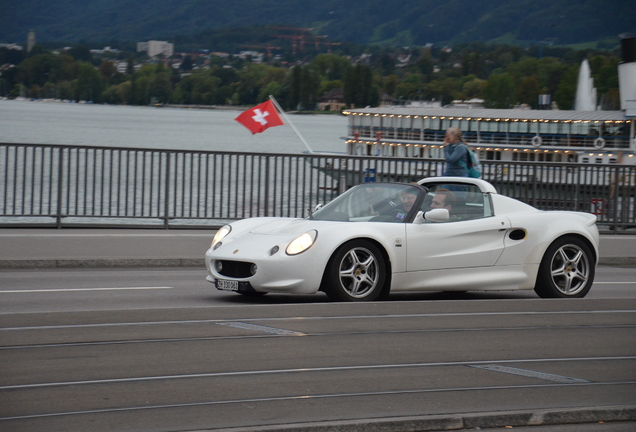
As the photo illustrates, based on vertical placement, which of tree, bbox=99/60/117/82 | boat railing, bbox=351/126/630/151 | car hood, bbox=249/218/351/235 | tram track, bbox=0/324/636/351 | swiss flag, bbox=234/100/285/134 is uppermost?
tree, bbox=99/60/117/82

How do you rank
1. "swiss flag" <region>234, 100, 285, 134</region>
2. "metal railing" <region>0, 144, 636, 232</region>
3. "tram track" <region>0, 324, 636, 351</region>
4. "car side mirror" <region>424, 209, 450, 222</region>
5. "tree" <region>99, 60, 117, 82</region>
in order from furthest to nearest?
"tree" <region>99, 60, 117, 82</region>, "swiss flag" <region>234, 100, 285, 134</region>, "metal railing" <region>0, 144, 636, 232</region>, "car side mirror" <region>424, 209, 450, 222</region>, "tram track" <region>0, 324, 636, 351</region>

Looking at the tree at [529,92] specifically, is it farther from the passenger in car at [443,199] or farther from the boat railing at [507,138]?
the passenger in car at [443,199]

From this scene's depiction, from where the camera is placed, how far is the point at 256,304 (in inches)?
331

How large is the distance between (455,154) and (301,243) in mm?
4783

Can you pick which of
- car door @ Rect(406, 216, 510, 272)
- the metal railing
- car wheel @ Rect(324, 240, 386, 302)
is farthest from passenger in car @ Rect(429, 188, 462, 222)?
the metal railing

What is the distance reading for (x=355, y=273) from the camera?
857 cm

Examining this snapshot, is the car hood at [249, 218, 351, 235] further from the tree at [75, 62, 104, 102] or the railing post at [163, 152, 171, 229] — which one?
the tree at [75, 62, 104, 102]

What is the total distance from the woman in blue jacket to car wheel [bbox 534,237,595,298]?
3.38 metres

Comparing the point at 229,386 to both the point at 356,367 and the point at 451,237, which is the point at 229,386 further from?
the point at 451,237

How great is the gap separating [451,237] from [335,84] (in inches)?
6399

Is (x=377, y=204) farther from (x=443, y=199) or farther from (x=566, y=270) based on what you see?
(x=566, y=270)

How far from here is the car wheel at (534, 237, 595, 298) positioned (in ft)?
30.6

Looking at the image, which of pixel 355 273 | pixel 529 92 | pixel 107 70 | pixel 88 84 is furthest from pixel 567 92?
pixel 355 273

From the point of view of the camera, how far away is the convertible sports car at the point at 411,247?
27.6ft
